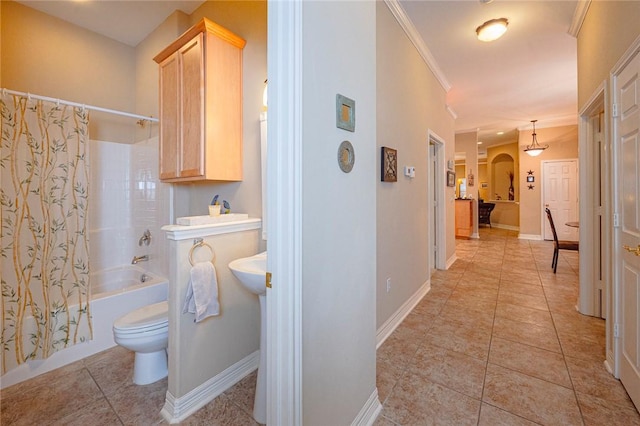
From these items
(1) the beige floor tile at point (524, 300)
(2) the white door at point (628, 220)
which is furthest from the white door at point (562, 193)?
(2) the white door at point (628, 220)

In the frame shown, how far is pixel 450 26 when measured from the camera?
2785 mm

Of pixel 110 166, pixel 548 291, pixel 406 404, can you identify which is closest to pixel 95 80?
pixel 110 166

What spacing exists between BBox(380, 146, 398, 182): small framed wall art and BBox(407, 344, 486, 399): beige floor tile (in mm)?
1439

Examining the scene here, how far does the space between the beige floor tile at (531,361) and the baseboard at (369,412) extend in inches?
40.8

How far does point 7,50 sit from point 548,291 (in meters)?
6.27

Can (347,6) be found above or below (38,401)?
above

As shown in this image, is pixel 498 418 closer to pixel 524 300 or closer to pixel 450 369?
pixel 450 369

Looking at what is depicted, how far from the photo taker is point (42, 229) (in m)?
2.02

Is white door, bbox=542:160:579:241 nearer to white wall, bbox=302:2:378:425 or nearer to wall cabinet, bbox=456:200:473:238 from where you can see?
wall cabinet, bbox=456:200:473:238

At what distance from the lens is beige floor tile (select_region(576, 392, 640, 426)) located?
4.72 ft

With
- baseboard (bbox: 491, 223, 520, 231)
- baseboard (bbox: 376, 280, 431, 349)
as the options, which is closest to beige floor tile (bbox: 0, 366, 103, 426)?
baseboard (bbox: 376, 280, 431, 349)

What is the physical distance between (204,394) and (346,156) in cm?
166

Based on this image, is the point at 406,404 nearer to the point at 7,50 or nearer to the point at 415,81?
the point at 415,81

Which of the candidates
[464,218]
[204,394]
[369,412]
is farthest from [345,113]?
[464,218]
